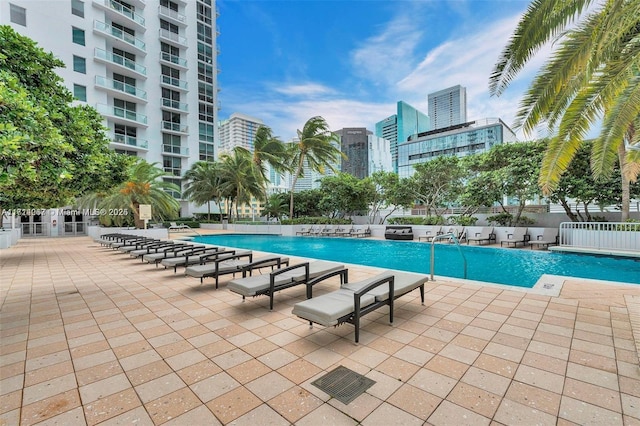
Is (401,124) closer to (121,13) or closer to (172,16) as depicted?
(172,16)

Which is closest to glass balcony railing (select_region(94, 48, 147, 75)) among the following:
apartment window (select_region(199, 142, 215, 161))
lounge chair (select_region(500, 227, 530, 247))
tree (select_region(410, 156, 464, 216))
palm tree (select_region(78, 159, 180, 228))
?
apartment window (select_region(199, 142, 215, 161))

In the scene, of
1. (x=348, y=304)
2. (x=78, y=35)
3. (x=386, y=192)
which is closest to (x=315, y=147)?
(x=386, y=192)

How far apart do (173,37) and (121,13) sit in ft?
17.4

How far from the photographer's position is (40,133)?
3.73 m

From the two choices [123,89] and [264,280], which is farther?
[123,89]

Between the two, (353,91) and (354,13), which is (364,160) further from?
(354,13)

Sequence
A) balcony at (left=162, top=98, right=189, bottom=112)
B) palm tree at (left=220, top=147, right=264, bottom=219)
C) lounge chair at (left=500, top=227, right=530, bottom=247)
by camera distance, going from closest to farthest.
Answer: lounge chair at (left=500, top=227, right=530, bottom=247) → palm tree at (left=220, top=147, right=264, bottom=219) → balcony at (left=162, top=98, right=189, bottom=112)

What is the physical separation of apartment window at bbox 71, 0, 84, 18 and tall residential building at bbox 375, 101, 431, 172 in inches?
4362

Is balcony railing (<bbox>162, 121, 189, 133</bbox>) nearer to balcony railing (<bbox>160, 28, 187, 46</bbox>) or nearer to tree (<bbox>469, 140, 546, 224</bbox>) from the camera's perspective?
balcony railing (<bbox>160, 28, 187, 46</bbox>)

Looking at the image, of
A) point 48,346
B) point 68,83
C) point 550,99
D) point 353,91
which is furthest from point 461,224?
point 68,83

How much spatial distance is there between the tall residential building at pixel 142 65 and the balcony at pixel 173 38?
97 millimetres

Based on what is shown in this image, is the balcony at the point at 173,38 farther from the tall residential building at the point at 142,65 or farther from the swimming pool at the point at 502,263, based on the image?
the swimming pool at the point at 502,263

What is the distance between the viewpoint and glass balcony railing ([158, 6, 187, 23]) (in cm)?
3092

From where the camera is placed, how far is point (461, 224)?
54.9ft
